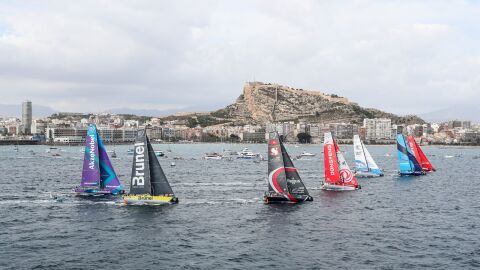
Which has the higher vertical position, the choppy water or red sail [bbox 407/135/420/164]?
red sail [bbox 407/135/420/164]

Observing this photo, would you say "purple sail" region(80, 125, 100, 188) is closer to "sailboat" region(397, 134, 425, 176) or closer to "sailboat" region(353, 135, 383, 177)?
"sailboat" region(353, 135, 383, 177)

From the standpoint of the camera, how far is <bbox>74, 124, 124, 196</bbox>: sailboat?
61188 mm

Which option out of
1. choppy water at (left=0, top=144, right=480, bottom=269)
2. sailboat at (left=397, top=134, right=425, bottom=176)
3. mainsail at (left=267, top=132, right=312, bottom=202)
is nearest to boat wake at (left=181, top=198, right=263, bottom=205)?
choppy water at (left=0, top=144, right=480, bottom=269)

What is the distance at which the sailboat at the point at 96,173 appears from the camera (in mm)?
61188

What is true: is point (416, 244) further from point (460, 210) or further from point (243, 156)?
point (243, 156)

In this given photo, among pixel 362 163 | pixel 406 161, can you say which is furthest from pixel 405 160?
pixel 362 163

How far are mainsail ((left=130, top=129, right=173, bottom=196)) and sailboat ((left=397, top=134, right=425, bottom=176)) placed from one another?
55222 millimetres

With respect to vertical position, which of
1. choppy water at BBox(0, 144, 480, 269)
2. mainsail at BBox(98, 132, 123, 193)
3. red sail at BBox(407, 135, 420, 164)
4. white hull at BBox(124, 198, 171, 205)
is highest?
red sail at BBox(407, 135, 420, 164)

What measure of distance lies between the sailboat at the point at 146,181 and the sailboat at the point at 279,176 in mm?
A: 10503

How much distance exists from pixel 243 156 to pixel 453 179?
3044 inches

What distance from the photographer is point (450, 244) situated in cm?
4066

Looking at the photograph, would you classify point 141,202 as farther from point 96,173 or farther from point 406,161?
point 406,161

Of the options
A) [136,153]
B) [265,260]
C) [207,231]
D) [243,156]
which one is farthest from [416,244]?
[243,156]

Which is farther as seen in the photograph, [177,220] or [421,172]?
[421,172]
